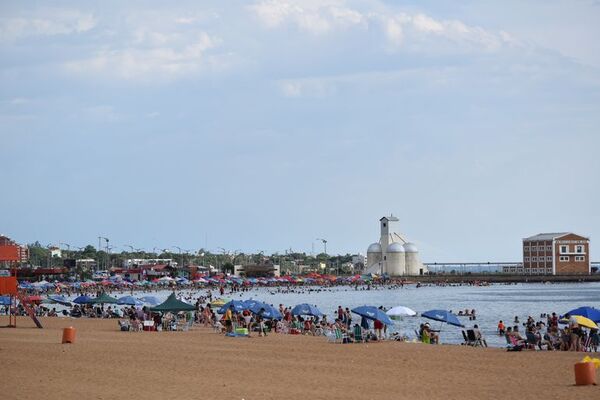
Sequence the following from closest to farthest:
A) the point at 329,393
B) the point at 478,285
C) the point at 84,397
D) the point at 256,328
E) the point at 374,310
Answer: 1. the point at 84,397
2. the point at 329,393
3. the point at 374,310
4. the point at 256,328
5. the point at 478,285

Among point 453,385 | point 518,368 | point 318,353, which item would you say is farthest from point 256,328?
point 453,385

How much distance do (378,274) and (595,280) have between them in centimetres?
4272

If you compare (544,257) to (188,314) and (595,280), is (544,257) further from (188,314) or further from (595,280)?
(188,314)

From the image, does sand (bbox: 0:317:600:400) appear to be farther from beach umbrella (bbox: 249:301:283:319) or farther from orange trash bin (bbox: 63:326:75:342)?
beach umbrella (bbox: 249:301:283:319)

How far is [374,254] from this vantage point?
642 ft

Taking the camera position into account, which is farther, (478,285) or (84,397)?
(478,285)

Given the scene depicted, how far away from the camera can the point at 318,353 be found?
100 feet

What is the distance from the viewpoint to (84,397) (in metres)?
19.2

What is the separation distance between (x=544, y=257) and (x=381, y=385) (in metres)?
167

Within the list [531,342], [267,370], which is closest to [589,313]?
[531,342]

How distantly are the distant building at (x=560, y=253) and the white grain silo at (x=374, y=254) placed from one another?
99.7ft

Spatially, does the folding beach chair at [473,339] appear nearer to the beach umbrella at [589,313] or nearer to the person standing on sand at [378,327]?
the person standing on sand at [378,327]

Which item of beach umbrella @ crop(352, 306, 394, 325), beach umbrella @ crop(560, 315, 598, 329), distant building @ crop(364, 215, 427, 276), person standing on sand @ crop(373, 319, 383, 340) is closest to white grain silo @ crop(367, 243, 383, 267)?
distant building @ crop(364, 215, 427, 276)

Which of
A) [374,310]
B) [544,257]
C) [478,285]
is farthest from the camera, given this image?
[544,257]
